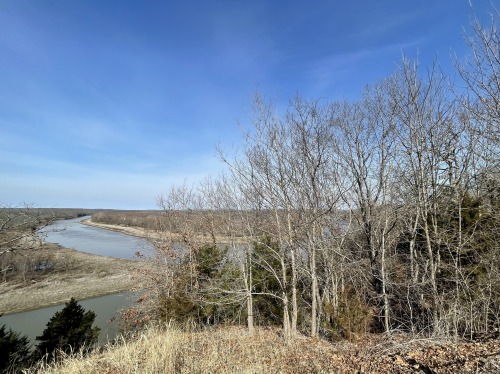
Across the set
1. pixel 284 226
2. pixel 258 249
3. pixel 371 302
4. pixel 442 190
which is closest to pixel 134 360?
pixel 284 226

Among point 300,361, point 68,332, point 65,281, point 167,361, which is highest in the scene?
point 167,361

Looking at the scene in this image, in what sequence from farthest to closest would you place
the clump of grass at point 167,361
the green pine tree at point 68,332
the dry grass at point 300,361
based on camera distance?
the green pine tree at point 68,332
the clump of grass at point 167,361
the dry grass at point 300,361

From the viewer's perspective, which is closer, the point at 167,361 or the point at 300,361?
the point at 167,361

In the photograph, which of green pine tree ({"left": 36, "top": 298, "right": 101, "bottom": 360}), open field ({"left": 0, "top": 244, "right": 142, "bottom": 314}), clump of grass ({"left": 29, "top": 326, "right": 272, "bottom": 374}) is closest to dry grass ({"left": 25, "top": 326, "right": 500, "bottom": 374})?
clump of grass ({"left": 29, "top": 326, "right": 272, "bottom": 374})

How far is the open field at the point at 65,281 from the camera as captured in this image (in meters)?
26.5

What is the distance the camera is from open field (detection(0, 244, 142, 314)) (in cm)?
2652

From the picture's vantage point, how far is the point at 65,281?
32.0 metres

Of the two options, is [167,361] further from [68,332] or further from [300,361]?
[68,332]

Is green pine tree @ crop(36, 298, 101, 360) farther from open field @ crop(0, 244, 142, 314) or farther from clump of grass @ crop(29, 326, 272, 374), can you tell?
clump of grass @ crop(29, 326, 272, 374)

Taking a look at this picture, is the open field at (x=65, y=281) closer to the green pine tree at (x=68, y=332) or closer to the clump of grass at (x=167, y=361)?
the green pine tree at (x=68, y=332)

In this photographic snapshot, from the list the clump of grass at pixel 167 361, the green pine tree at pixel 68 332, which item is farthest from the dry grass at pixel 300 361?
the green pine tree at pixel 68 332

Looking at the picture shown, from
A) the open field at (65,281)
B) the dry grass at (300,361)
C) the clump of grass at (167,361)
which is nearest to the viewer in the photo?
the dry grass at (300,361)

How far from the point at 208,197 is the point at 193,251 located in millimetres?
3118

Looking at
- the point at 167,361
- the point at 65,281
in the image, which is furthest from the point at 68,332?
the point at 65,281
